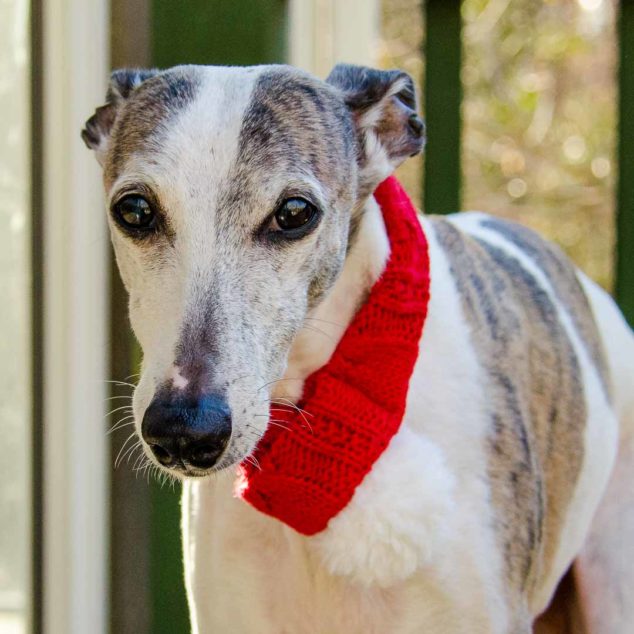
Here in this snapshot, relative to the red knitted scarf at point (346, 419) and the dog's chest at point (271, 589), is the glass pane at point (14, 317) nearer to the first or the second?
the dog's chest at point (271, 589)

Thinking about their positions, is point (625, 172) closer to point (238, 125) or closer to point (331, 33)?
point (331, 33)

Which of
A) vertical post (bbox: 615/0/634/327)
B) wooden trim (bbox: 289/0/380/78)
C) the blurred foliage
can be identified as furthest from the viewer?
the blurred foliage

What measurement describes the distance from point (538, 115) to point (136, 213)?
4.95m

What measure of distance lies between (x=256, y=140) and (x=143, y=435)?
45cm

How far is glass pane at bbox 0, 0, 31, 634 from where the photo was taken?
7.79 feet

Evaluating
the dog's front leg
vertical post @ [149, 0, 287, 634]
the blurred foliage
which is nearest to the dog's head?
the dog's front leg

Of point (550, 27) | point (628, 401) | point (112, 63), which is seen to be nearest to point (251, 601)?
point (628, 401)

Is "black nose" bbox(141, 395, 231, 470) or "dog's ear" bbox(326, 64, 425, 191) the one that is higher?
"dog's ear" bbox(326, 64, 425, 191)

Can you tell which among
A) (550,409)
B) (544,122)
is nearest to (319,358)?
(550,409)

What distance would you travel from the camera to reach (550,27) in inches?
238

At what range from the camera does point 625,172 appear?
312 cm

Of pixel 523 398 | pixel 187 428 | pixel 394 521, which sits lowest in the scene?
pixel 394 521

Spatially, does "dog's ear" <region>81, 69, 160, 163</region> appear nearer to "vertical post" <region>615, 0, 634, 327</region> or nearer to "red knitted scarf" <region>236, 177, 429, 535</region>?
"red knitted scarf" <region>236, 177, 429, 535</region>

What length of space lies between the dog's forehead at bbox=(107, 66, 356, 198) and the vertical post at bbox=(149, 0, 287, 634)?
99 cm
